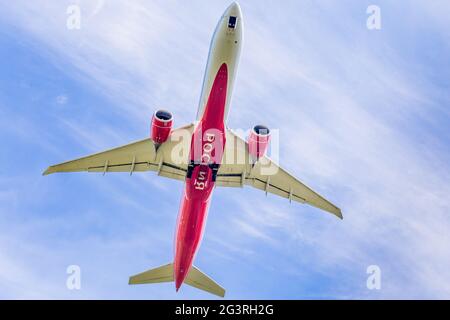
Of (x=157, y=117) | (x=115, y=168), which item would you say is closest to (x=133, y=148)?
(x=115, y=168)

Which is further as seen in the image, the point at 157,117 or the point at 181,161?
the point at 181,161

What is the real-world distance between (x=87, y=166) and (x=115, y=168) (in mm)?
2031

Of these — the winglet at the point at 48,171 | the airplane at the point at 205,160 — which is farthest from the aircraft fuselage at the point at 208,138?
the winglet at the point at 48,171

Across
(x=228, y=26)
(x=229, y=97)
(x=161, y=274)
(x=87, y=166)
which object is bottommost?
(x=161, y=274)

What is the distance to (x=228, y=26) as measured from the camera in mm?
31516

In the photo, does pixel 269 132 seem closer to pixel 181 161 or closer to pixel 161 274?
pixel 181 161

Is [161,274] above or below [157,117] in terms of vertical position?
below

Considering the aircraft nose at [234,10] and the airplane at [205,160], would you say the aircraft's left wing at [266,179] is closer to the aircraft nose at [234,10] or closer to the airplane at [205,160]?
the airplane at [205,160]

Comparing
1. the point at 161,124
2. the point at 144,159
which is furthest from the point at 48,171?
the point at 161,124

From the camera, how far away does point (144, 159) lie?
3850 cm

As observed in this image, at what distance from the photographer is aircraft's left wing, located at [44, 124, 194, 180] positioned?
3641 centimetres

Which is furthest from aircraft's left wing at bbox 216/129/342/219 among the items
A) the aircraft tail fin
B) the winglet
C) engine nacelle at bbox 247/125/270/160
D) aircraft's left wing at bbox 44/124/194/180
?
the winglet

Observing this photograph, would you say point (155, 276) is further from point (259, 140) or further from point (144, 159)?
point (259, 140)

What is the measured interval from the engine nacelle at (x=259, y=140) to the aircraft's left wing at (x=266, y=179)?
218 centimetres
